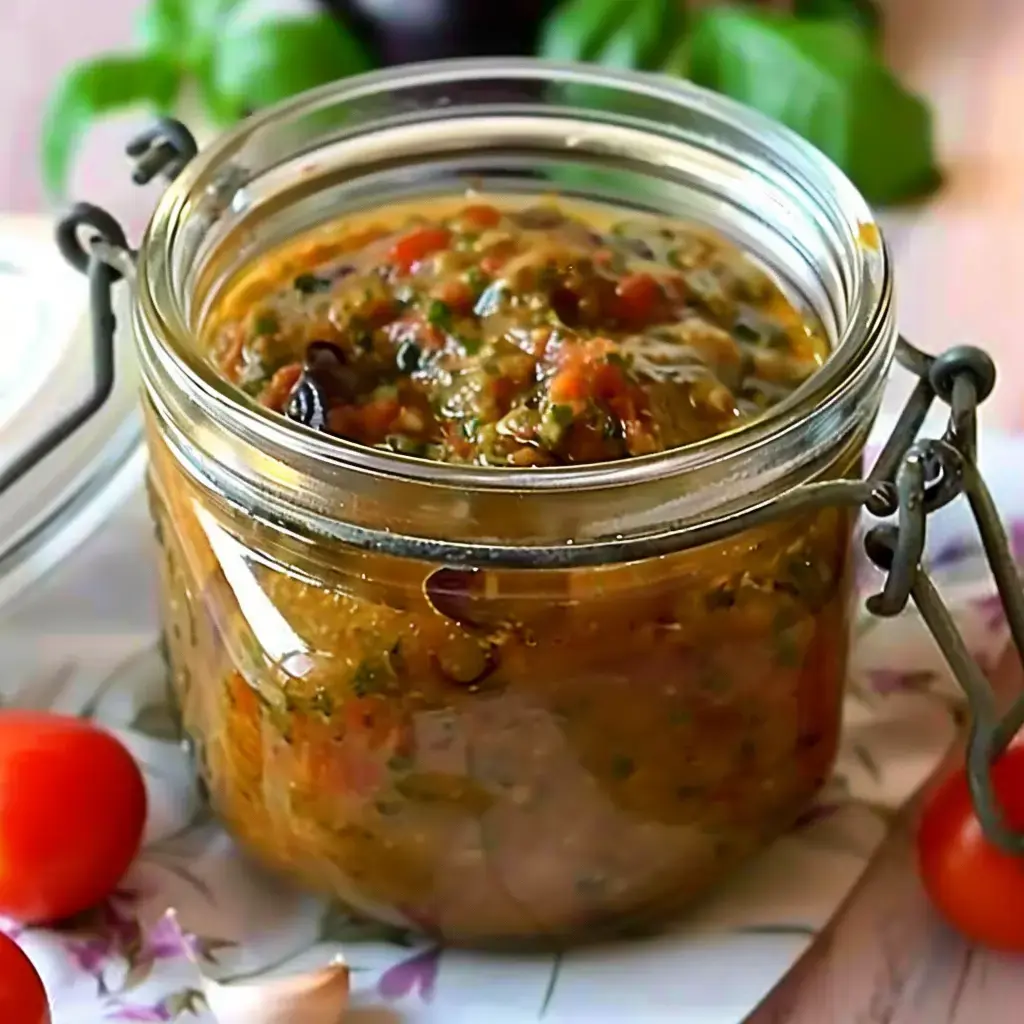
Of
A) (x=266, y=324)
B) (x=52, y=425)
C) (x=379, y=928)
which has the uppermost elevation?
(x=266, y=324)

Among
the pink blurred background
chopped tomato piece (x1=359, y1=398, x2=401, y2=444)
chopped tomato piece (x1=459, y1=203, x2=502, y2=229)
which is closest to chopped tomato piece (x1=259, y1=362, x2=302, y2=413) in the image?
chopped tomato piece (x1=359, y1=398, x2=401, y2=444)

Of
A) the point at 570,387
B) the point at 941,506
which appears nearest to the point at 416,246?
the point at 570,387

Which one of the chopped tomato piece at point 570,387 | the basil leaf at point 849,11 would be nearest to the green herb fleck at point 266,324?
the chopped tomato piece at point 570,387

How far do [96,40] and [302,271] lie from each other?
690 mm

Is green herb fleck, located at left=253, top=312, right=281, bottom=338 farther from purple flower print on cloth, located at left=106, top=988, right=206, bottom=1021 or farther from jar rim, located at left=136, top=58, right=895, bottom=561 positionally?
purple flower print on cloth, located at left=106, top=988, right=206, bottom=1021

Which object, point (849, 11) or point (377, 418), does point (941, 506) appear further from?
point (849, 11)

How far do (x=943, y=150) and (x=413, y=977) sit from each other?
807mm

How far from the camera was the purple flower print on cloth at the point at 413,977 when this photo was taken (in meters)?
0.70

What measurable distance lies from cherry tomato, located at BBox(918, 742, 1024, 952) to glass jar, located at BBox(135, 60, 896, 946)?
0.06 metres

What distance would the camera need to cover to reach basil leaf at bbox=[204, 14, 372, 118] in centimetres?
118

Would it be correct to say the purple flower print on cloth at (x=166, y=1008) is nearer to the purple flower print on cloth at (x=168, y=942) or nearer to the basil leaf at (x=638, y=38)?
the purple flower print on cloth at (x=168, y=942)

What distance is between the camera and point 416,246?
0.78 metres

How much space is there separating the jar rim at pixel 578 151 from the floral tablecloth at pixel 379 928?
19cm

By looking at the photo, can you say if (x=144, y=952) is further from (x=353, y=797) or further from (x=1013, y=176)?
(x=1013, y=176)
